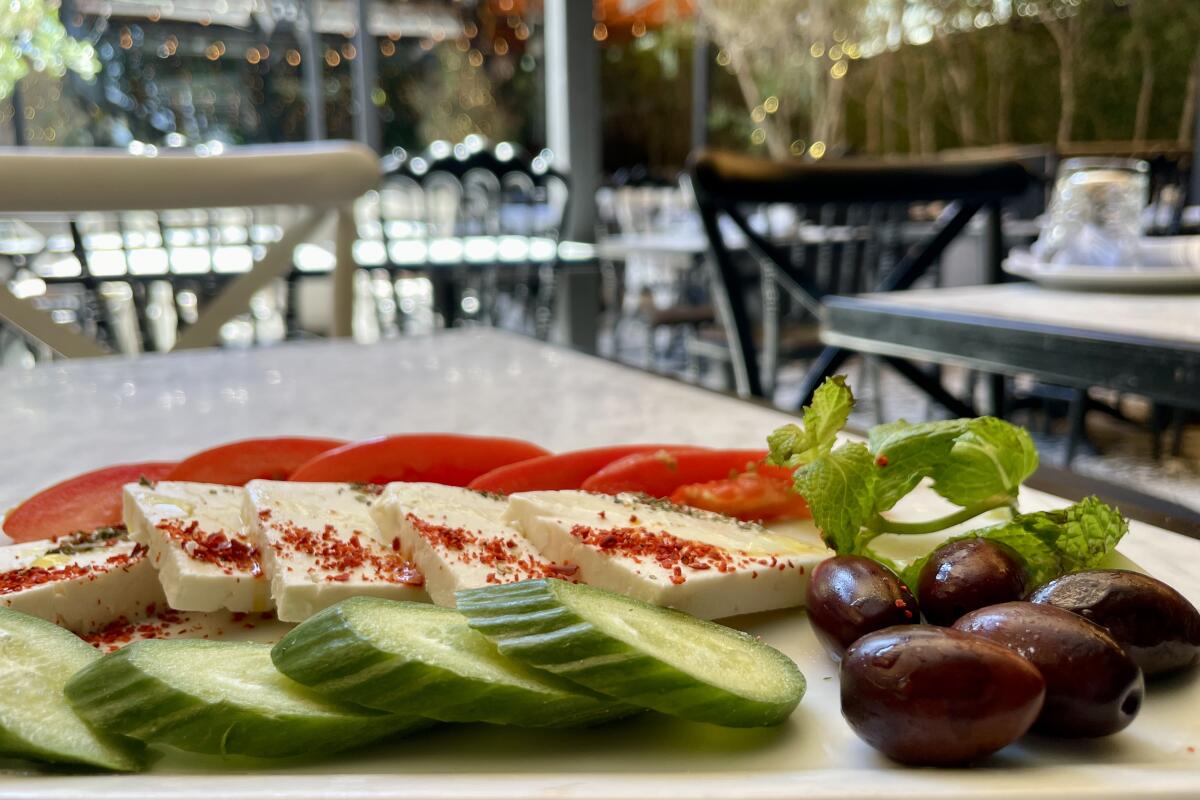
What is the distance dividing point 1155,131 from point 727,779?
815cm

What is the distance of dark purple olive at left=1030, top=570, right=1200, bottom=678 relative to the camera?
18.6 inches

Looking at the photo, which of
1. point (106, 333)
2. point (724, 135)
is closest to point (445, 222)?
point (106, 333)

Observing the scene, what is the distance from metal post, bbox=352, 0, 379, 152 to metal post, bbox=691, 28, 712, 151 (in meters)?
3.58

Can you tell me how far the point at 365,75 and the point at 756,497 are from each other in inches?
318

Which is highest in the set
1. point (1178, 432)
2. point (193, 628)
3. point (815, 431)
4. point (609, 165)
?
point (609, 165)

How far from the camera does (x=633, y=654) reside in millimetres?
439

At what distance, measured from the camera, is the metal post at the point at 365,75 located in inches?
318

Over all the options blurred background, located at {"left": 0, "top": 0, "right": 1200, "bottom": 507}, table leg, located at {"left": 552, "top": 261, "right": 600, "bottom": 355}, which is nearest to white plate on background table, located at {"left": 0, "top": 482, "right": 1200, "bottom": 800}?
blurred background, located at {"left": 0, "top": 0, "right": 1200, "bottom": 507}

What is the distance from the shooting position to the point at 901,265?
2.27 metres

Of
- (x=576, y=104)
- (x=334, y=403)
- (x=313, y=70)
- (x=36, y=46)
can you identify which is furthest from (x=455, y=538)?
(x=313, y=70)

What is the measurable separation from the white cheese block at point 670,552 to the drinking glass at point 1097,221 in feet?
3.97

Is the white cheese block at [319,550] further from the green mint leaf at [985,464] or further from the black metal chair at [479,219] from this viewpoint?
the black metal chair at [479,219]

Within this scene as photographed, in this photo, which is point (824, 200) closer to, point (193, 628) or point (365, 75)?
point (193, 628)

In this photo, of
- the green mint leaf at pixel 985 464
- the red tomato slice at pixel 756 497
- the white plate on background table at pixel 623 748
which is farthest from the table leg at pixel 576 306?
the green mint leaf at pixel 985 464
